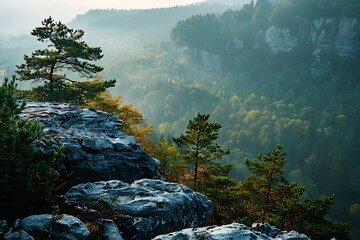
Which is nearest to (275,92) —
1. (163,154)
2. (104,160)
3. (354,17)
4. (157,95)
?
(354,17)

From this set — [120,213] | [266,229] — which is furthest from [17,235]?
[266,229]

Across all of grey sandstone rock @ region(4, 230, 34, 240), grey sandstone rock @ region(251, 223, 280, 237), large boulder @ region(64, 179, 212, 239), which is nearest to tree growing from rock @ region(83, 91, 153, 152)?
large boulder @ region(64, 179, 212, 239)

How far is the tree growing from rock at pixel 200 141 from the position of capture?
24.3m

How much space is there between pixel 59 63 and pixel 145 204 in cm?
1758

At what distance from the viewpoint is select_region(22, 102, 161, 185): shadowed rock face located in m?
15.7

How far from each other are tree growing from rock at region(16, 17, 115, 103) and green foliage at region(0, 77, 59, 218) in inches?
583

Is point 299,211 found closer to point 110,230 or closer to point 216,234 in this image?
point 216,234

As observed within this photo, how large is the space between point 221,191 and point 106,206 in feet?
46.4

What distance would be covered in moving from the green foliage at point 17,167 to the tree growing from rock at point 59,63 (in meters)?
14.8

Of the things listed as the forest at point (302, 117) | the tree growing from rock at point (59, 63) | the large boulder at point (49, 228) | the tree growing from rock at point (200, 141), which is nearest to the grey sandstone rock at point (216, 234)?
the large boulder at point (49, 228)

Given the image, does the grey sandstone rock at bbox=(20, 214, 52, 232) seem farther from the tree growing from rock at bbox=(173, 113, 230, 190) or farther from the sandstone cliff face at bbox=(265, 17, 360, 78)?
the sandstone cliff face at bbox=(265, 17, 360, 78)

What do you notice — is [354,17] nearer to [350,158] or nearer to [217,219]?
[350,158]

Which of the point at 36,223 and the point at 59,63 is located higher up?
the point at 59,63

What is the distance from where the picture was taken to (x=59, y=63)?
2639 cm
